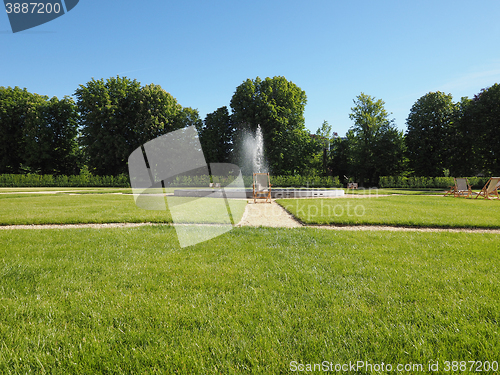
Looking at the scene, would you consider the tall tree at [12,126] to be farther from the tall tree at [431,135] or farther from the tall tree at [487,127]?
the tall tree at [487,127]

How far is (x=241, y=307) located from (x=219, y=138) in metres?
36.0

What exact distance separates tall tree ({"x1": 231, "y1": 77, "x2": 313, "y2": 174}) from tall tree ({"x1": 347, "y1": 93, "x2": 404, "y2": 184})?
818cm

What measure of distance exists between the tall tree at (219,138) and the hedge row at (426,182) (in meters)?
21.2

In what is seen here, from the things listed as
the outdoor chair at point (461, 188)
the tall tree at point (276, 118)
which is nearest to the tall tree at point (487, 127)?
the tall tree at point (276, 118)

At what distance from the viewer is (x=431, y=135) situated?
33469 mm

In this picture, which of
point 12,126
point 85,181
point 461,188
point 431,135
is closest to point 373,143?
point 431,135

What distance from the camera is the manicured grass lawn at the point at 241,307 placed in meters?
1.69

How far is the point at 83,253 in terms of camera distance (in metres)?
4.03

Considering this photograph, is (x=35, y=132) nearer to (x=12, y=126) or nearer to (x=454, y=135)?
(x=12, y=126)

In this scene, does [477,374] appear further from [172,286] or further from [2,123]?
[2,123]

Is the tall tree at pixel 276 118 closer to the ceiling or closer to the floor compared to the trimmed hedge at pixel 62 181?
closer to the ceiling

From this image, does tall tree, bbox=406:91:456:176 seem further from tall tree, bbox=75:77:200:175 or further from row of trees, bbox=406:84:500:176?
tall tree, bbox=75:77:200:175

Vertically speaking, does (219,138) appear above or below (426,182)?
above

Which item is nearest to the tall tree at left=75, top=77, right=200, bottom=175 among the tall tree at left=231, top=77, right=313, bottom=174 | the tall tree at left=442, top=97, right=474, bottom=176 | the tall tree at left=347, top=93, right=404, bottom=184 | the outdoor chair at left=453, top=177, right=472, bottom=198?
the tall tree at left=231, top=77, right=313, bottom=174
